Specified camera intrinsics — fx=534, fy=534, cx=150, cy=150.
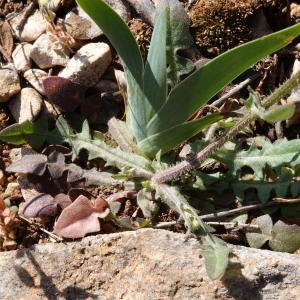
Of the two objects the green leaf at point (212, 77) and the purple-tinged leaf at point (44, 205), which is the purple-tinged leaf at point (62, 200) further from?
the green leaf at point (212, 77)

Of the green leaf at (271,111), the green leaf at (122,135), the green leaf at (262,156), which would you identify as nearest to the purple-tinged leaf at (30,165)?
the green leaf at (122,135)

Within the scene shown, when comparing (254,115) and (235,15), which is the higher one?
(235,15)

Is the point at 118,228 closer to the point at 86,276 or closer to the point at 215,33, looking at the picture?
the point at 86,276

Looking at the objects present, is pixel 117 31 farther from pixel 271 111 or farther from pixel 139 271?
pixel 139 271

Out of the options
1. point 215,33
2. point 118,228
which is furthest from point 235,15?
point 118,228

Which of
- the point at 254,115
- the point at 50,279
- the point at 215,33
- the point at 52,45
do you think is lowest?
the point at 50,279

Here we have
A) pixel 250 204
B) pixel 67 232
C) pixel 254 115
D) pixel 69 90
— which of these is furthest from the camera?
pixel 69 90

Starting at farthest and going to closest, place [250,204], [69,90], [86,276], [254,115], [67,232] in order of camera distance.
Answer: [69,90] → [250,204] → [67,232] → [86,276] → [254,115]
